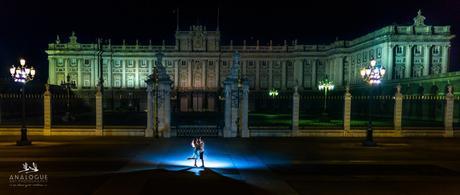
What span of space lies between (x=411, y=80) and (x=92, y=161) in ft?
202

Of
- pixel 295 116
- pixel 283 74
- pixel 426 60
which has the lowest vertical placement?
pixel 295 116

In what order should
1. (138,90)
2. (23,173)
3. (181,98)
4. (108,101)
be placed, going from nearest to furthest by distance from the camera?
(23,173)
(108,101)
(181,98)
(138,90)

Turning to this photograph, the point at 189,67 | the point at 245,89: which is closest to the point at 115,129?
the point at 245,89

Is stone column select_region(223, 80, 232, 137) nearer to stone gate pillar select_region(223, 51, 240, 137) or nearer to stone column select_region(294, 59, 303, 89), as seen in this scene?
stone gate pillar select_region(223, 51, 240, 137)

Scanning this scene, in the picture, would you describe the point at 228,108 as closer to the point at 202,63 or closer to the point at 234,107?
the point at 234,107

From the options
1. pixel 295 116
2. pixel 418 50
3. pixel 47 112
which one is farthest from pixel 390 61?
pixel 47 112

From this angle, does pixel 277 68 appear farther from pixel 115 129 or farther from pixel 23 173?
pixel 23 173

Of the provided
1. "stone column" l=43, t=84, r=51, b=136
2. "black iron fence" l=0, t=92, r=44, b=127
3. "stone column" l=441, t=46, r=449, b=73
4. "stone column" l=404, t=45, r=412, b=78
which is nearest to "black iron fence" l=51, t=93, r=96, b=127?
"black iron fence" l=0, t=92, r=44, b=127

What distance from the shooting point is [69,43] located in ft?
367

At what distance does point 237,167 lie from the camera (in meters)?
16.5
